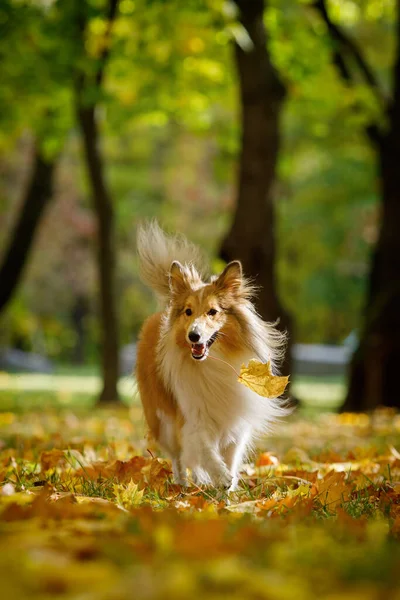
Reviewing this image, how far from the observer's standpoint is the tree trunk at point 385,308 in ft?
43.0

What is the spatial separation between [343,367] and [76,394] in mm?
16664

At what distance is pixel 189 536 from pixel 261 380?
2.52 m

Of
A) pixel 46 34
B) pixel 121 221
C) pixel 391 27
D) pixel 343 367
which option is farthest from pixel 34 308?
pixel 46 34

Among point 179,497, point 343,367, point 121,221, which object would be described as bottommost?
point 343,367

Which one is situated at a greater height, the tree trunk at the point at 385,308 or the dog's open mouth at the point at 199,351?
the dog's open mouth at the point at 199,351

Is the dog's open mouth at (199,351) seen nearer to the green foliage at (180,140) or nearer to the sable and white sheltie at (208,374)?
the sable and white sheltie at (208,374)

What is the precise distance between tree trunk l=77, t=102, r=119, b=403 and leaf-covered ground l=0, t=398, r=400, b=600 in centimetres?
930

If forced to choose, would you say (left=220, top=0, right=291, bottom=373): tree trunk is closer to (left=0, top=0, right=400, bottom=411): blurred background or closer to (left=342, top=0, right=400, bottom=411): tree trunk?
(left=0, top=0, right=400, bottom=411): blurred background

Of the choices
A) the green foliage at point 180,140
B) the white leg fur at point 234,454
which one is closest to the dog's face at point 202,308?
the white leg fur at point 234,454

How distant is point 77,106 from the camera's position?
1384cm

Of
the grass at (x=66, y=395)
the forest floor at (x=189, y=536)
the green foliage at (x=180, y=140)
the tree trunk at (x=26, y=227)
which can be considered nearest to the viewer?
the forest floor at (x=189, y=536)

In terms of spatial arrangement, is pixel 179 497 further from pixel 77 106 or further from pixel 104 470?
pixel 77 106

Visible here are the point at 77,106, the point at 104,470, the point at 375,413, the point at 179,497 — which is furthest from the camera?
the point at 77,106

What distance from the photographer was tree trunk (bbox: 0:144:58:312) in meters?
15.7
